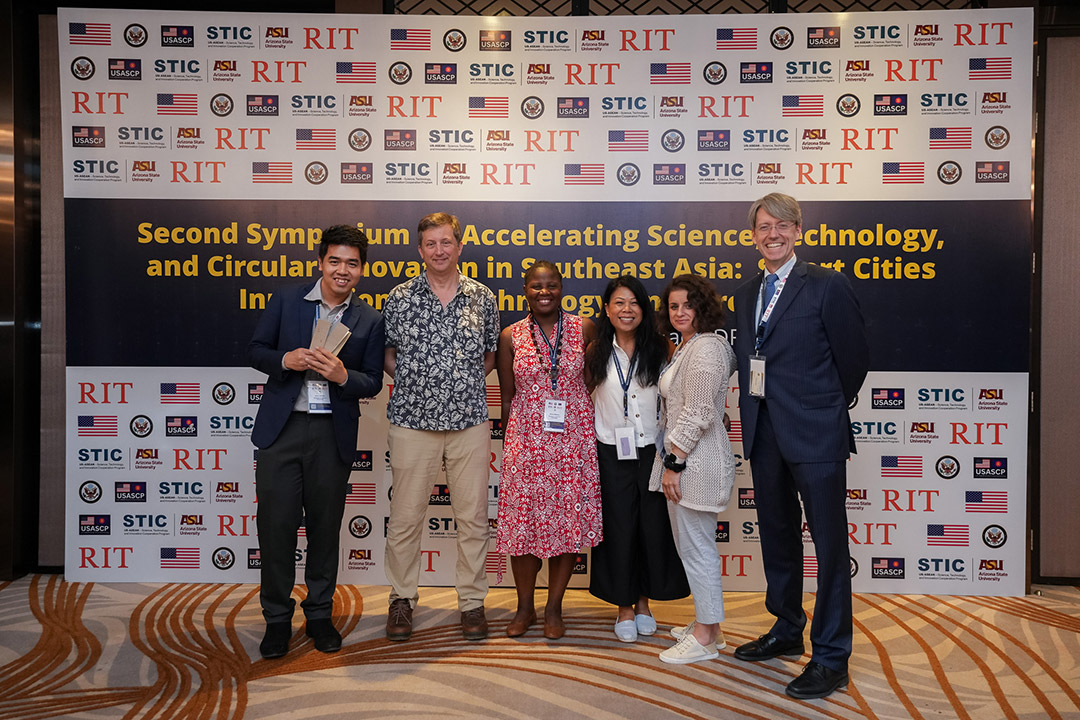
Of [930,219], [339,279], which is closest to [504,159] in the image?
[339,279]

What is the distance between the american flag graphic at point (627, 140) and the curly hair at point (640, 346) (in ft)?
3.70

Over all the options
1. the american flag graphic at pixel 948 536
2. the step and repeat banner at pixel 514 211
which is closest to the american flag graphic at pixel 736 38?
the step and repeat banner at pixel 514 211

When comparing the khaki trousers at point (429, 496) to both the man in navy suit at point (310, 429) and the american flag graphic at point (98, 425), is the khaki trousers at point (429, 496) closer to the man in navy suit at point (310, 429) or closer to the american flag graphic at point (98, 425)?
the man in navy suit at point (310, 429)

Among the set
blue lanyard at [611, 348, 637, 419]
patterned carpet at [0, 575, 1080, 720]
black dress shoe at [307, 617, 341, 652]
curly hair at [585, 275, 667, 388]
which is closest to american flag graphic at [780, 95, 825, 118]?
curly hair at [585, 275, 667, 388]

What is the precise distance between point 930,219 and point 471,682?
11.1 ft

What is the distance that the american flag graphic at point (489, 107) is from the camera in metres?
3.96

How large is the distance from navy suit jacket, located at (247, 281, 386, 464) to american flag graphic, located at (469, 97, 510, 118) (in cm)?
143

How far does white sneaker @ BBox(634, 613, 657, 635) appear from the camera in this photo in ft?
10.6

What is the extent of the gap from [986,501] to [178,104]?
503 cm

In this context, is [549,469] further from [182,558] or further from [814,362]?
[182,558]

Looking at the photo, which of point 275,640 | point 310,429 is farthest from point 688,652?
point 310,429

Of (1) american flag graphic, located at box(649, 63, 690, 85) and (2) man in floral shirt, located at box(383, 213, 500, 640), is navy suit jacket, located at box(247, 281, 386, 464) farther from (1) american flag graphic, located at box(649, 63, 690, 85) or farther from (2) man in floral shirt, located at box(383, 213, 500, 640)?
(1) american flag graphic, located at box(649, 63, 690, 85)

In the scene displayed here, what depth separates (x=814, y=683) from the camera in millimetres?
2711

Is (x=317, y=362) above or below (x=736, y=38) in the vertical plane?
below
